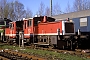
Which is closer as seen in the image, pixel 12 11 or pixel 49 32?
pixel 49 32

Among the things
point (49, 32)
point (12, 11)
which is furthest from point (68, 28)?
point (12, 11)

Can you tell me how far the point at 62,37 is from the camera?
50.3 feet

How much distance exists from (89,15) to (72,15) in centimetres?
348

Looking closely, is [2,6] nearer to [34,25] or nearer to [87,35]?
[34,25]

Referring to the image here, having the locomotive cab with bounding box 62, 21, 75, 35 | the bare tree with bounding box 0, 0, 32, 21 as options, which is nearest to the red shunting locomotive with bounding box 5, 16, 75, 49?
the locomotive cab with bounding box 62, 21, 75, 35

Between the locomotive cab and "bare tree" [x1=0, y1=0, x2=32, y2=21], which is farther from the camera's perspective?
"bare tree" [x1=0, y1=0, x2=32, y2=21]

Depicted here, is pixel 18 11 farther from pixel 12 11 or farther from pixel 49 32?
pixel 49 32

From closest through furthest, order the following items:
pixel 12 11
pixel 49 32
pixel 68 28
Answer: pixel 68 28, pixel 49 32, pixel 12 11

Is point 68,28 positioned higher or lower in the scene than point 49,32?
higher

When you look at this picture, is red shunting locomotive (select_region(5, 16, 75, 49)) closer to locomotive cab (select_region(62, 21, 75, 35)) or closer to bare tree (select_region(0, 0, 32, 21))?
locomotive cab (select_region(62, 21, 75, 35))

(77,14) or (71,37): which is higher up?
(77,14)

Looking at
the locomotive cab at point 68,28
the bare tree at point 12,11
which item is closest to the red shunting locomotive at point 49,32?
the locomotive cab at point 68,28

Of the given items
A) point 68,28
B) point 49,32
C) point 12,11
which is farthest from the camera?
point 12,11

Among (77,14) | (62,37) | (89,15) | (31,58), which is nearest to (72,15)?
(77,14)
